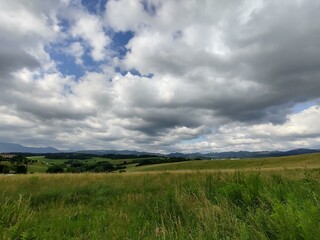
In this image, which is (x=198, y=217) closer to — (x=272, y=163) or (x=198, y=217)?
(x=198, y=217)

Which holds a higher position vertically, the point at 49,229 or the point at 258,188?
the point at 258,188

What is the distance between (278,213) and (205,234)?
60.1 inches

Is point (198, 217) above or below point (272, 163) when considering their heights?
below

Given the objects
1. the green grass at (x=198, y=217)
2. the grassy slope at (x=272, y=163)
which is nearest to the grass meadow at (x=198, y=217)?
the green grass at (x=198, y=217)

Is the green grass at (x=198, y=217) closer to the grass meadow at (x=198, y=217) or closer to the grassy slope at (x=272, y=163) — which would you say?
the grass meadow at (x=198, y=217)

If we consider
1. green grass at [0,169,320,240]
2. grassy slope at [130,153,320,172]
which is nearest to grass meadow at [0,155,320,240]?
green grass at [0,169,320,240]

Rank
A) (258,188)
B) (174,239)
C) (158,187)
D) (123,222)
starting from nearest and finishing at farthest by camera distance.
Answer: (174,239) → (123,222) → (258,188) → (158,187)

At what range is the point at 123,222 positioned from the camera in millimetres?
7332

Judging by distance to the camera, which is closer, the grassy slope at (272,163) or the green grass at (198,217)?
the green grass at (198,217)

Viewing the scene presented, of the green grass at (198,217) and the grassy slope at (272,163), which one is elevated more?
the grassy slope at (272,163)

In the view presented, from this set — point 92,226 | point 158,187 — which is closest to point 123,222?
point 92,226

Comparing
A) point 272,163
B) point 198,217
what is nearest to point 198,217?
point 198,217

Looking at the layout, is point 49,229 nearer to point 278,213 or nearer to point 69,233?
point 69,233

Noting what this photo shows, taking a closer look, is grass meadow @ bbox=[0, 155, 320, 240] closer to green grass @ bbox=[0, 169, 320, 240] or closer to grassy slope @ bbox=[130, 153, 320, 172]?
green grass @ bbox=[0, 169, 320, 240]
